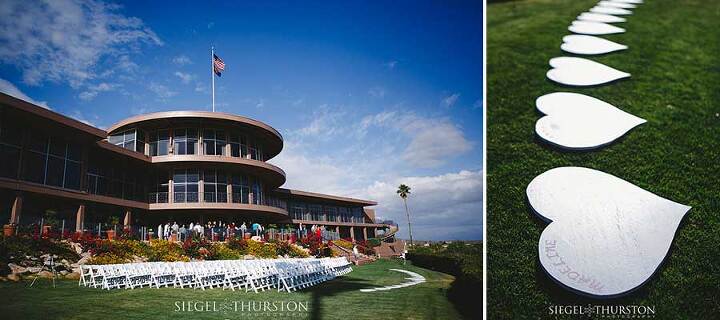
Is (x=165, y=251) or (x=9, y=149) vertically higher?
(x=9, y=149)

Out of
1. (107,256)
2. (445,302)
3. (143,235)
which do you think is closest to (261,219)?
(143,235)

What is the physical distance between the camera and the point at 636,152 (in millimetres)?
8359

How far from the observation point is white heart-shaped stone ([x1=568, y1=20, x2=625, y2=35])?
1263 cm

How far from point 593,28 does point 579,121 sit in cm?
550

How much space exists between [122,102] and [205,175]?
57.2 inches

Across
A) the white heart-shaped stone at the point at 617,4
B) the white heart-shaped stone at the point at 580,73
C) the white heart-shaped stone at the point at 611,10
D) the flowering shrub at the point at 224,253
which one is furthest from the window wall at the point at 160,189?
the white heart-shaped stone at the point at 617,4

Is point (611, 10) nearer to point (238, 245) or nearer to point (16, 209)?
point (238, 245)

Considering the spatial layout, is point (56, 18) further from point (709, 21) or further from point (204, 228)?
point (709, 21)

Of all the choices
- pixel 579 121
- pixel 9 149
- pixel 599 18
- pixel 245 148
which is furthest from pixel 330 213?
pixel 599 18

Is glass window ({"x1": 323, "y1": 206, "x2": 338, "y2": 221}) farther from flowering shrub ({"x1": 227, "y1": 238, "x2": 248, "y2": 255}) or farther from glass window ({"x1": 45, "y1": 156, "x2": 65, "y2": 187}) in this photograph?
glass window ({"x1": 45, "y1": 156, "x2": 65, "y2": 187})

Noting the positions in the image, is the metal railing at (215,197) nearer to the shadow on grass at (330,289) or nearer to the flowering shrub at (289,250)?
the flowering shrub at (289,250)

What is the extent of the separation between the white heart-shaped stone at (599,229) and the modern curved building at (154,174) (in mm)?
2487

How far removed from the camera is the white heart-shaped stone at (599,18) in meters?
13.6

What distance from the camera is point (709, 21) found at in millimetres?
13594
